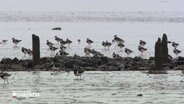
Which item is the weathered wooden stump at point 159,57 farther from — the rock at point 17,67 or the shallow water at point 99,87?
the rock at point 17,67

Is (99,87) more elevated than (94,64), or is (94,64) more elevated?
(94,64)

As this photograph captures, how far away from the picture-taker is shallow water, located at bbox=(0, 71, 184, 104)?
1980cm

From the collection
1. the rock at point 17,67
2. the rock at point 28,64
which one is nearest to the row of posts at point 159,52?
the rock at point 28,64

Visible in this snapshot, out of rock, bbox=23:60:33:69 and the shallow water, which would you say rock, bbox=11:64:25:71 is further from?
the shallow water

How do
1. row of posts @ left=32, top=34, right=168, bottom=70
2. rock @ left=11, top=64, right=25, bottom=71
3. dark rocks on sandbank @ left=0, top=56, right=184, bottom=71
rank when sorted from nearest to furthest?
1. row of posts @ left=32, top=34, right=168, bottom=70
2. rock @ left=11, top=64, right=25, bottom=71
3. dark rocks on sandbank @ left=0, top=56, right=184, bottom=71

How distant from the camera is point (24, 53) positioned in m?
37.6

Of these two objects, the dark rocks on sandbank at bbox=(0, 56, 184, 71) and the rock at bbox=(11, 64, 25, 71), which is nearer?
the rock at bbox=(11, 64, 25, 71)

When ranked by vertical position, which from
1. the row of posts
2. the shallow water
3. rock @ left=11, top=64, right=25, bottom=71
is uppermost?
the row of posts

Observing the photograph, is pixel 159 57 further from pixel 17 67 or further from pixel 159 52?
pixel 17 67

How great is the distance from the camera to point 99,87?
22844mm

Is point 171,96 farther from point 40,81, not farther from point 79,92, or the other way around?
point 40,81

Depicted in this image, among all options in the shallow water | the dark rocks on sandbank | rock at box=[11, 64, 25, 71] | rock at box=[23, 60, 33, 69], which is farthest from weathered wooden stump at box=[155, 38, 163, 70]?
rock at box=[11, 64, 25, 71]

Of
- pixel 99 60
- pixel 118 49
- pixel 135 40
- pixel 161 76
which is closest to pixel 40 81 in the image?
pixel 161 76

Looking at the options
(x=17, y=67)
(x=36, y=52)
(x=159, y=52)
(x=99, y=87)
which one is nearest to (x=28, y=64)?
(x=36, y=52)
